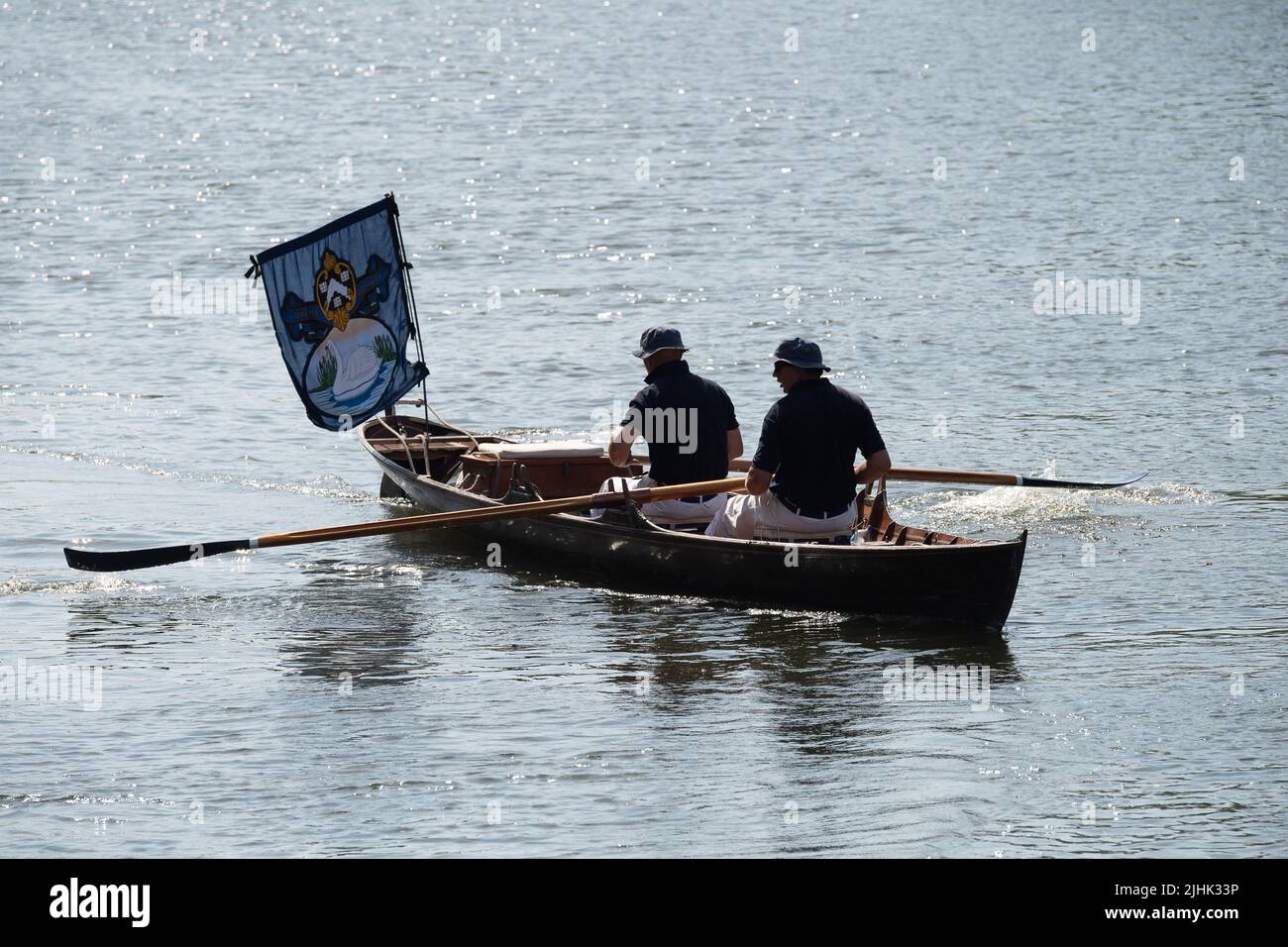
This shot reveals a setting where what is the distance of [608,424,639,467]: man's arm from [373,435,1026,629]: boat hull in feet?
1.62

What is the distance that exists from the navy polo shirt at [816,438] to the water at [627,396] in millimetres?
1041

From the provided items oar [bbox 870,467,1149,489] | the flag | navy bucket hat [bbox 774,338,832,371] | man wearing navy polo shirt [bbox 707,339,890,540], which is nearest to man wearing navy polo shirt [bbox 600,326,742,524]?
man wearing navy polo shirt [bbox 707,339,890,540]

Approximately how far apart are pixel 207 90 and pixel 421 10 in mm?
18388

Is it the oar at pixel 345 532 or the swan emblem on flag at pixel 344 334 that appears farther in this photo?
the swan emblem on flag at pixel 344 334

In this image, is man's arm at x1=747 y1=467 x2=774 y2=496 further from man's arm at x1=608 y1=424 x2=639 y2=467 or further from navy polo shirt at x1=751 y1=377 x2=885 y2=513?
man's arm at x1=608 y1=424 x2=639 y2=467

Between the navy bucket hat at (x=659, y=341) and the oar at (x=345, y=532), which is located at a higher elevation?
the navy bucket hat at (x=659, y=341)

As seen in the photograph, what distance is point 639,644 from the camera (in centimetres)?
1231

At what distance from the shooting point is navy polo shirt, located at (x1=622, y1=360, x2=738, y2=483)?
500 inches

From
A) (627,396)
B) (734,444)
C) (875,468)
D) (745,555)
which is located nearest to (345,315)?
(734,444)

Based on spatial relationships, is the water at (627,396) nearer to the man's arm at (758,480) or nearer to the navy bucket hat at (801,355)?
the man's arm at (758,480)

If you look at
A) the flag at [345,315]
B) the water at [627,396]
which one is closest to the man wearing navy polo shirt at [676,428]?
the water at [627,396]

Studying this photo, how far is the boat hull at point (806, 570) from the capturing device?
11.9m
